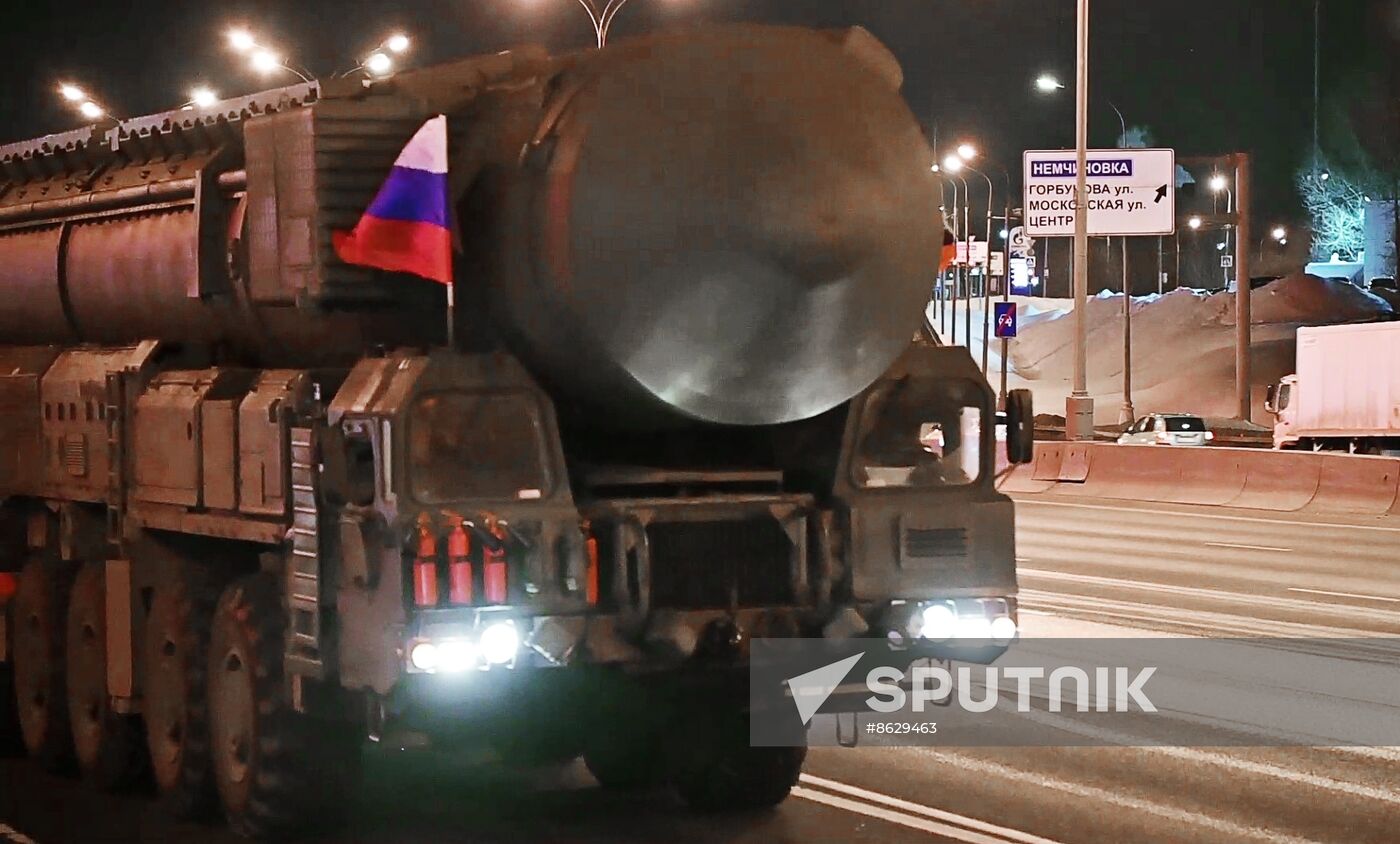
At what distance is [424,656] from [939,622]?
→ 2.20 m

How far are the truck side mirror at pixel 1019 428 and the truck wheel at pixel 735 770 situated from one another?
5.45 ft

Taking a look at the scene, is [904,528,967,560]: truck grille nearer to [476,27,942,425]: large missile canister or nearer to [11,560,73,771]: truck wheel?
[476,27,942,425]: large missile canister

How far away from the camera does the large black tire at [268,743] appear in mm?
9156

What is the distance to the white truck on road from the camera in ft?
133

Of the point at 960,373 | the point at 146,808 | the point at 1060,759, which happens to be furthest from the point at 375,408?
the point at 1060,759

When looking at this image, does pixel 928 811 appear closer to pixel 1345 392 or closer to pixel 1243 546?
pixel 1243 546

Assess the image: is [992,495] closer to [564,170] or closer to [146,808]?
[564,170]

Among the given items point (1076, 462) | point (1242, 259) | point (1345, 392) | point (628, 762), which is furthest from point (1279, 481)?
point (628, 762)

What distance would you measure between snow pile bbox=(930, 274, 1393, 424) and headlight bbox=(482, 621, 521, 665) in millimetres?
66330

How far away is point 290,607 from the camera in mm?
8930

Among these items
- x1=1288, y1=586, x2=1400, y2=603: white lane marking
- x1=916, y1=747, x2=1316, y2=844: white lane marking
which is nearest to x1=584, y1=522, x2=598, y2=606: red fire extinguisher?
x1=916, y1=747, x2=1316, y2=844: white lane marking

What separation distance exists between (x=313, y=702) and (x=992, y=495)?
2936 mm

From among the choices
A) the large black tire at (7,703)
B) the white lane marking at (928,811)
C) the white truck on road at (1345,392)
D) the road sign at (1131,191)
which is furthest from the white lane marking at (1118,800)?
the road sign at (1131,191)

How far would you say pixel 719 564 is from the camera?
8.64 meters
